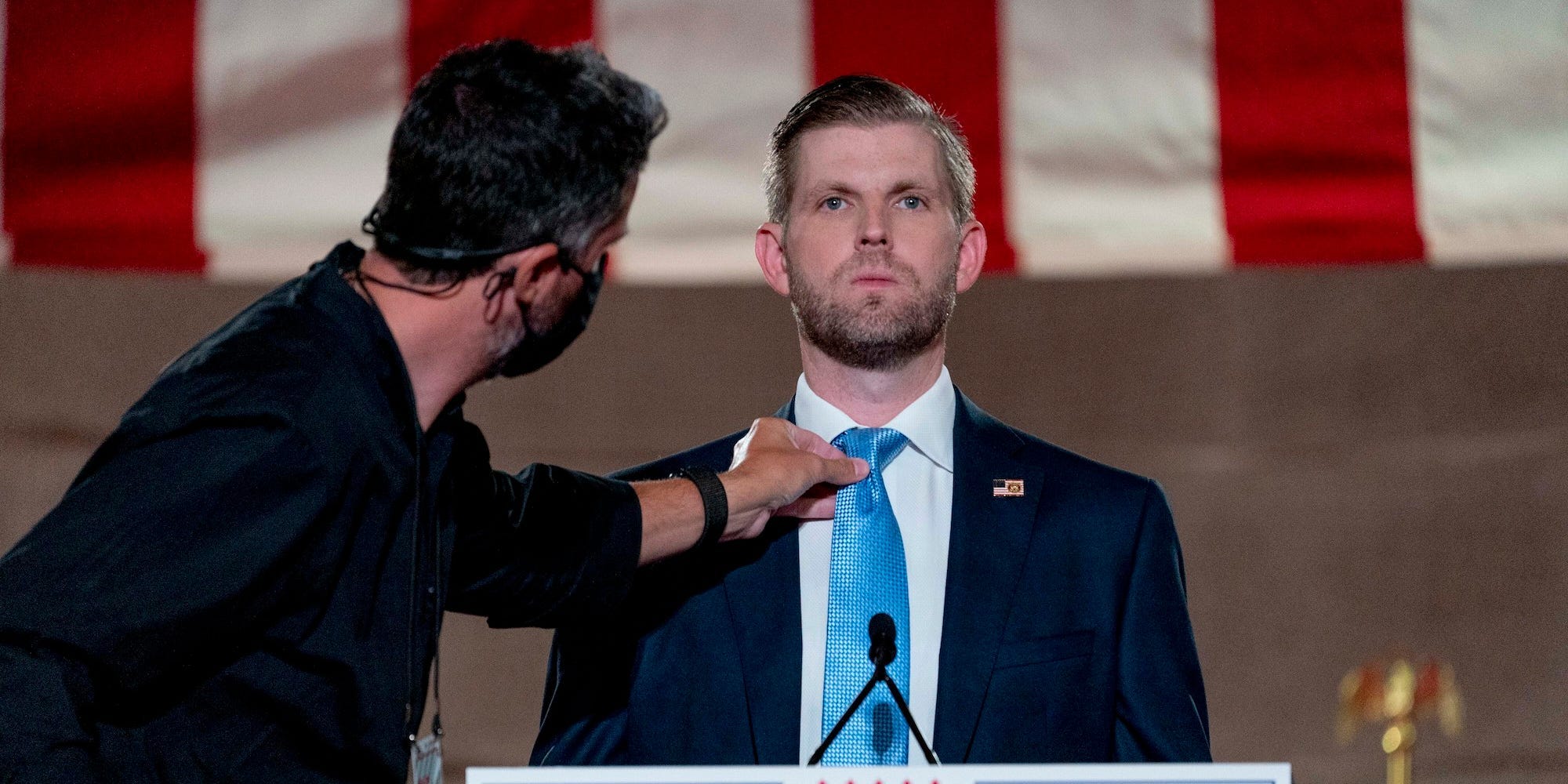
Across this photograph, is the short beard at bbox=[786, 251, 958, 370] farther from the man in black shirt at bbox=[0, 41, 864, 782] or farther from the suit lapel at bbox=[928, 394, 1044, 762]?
the man in black shirt at bbox=[0, 41, 864, 782]

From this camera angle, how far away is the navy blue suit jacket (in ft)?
4.30

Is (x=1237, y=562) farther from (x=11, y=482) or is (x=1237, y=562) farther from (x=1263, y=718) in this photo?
(x=11, y=482)

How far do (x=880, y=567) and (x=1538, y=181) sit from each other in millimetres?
1748

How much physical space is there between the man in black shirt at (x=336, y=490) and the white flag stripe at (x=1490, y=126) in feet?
5.98

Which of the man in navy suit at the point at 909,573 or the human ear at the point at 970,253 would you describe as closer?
the man in navy suit at the point at 909,573

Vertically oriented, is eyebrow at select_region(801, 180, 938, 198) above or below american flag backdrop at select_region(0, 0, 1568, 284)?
below

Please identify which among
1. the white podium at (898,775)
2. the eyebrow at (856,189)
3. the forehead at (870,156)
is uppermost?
the forehead at (870,156)

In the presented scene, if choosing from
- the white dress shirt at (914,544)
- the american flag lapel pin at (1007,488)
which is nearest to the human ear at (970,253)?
the white dress shirt at (914,544)

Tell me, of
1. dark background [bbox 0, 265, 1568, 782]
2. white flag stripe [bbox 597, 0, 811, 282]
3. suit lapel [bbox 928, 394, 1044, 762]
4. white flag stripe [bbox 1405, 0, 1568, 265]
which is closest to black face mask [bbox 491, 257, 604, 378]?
suit lapel [bbox 928, 394, 1044, 762]

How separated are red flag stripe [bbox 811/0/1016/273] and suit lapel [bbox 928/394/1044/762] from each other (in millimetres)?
1098

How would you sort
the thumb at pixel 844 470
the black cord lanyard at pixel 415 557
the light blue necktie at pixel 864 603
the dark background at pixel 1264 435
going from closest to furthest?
the black cord lanyard at pixel 415 557 < the light blue necktie at pixel 864 603 < the thumb at pixel 844 470 < the dark background at pixel 1264 435

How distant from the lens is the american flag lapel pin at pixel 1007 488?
4.66 ft

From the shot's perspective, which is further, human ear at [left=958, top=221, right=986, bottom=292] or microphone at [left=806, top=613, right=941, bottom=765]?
human ear at [left=958, top=221, right=986, bottom=292]

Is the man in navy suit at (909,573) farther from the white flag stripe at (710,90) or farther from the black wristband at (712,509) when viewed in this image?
the white flag stripe at (710,90)
